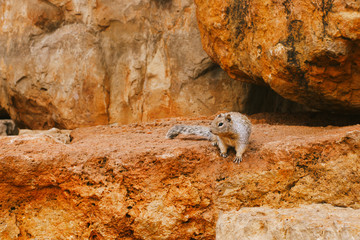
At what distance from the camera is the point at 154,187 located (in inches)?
161

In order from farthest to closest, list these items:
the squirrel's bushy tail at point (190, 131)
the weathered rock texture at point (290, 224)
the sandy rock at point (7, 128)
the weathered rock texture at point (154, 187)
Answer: the sandy rock at point (7, 128) < the squirrel's bushy tail at point (190, 131) < the weathered rock texture at point (154, 187) < the weathered rock texture at point (290, 224)

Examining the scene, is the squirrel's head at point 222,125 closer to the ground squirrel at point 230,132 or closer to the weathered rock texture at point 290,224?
the ground squirrel at point 230,132

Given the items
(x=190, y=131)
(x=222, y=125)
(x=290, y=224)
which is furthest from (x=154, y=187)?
(x=290, y=224)

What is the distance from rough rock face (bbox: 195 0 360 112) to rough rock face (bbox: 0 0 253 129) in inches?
58.3

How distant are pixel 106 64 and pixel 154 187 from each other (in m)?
4.88

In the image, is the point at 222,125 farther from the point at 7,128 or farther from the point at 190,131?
the point at 7,128

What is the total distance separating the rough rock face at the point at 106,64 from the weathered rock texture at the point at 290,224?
4.41 meters

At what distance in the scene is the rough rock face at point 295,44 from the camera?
4.69 m

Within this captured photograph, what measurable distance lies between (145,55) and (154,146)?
419 centimetres

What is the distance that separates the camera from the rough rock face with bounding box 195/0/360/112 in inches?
185

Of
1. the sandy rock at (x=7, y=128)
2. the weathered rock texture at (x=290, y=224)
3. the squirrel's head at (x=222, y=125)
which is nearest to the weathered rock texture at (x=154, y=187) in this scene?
the squirrel's head at (x=222, y=125)

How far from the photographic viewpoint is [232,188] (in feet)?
13.4

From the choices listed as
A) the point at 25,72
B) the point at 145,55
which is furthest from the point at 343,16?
the point at 25,72

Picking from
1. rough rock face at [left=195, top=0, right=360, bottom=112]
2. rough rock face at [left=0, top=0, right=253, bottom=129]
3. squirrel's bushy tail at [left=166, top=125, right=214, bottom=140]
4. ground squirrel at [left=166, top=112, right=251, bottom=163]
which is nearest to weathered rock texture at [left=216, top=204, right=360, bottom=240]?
ground squirrel at [left=166, top=112, right=251, bottom=163]
